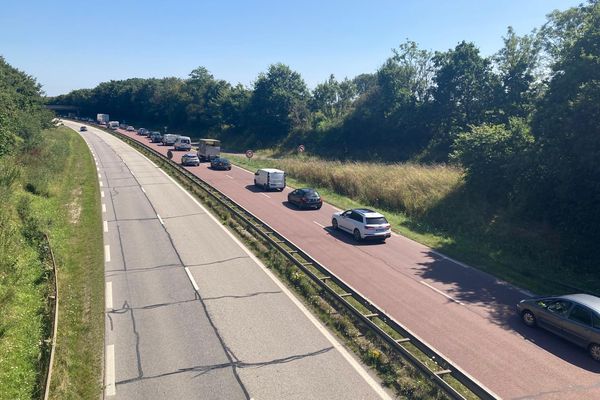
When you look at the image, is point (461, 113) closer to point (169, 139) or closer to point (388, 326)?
point (169, 139)

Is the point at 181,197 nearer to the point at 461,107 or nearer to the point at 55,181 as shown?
the point at 55,181

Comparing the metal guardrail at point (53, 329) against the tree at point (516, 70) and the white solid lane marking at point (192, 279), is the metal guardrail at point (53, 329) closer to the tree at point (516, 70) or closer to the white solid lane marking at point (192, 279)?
the white solid lane marking at point (192, 279)

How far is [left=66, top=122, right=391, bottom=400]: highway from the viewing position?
10469 mm

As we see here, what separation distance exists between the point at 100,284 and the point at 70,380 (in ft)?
21.2

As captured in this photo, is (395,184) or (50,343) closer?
(50,343)

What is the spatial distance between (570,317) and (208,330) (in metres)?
10.5

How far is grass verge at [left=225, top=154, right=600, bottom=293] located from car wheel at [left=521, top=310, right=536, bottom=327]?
3824mm

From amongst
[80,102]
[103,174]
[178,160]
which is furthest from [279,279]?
[80,102]

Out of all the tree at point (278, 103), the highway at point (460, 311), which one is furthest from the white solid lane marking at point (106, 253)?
the tree at point (278, 103)

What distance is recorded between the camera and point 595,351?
12133 millimetres

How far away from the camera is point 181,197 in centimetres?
3319

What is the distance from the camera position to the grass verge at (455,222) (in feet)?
65.2

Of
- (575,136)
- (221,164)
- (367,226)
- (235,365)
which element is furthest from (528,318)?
(221,164)

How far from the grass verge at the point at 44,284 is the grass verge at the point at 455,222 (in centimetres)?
1595
